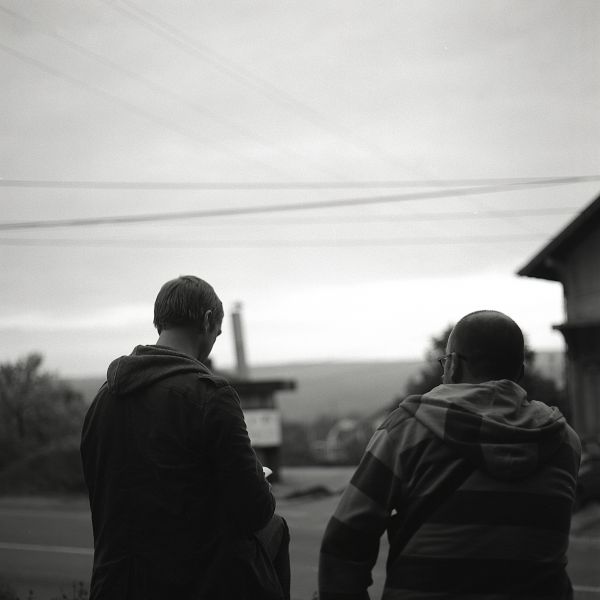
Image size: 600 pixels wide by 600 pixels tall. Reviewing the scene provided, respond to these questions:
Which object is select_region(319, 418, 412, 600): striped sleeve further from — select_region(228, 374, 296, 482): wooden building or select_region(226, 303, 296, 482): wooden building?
select_region(228, 374, 296, 482): wooden building

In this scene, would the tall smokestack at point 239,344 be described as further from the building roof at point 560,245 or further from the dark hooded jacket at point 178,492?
the dark hooded jacket at point 178,492

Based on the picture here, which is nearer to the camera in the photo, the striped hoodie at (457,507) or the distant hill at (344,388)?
the striped hoodie at (457,507)

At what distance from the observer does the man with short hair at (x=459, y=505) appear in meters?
1.89

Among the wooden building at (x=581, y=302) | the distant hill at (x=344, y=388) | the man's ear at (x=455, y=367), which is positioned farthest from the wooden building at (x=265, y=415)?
the distant hill at (x=344, y=388)

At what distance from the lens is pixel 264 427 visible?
595 inches

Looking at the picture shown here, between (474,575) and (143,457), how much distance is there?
0.85 metres

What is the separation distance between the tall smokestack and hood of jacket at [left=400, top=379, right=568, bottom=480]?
17.5 meters

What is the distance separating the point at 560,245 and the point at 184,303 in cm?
1437

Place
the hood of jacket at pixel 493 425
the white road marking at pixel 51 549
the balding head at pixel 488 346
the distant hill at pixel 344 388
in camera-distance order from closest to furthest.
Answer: the hood of jacket at pixel 493 425
the balding head at pixel 488 346
the white road marking at pixel 51 549
the distant hill at pixel 344 388

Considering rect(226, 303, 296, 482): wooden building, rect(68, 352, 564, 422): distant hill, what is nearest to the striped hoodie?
rect(226, 303, 296, 482): wooden building

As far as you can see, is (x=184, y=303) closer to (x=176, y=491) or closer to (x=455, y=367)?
(x=176, y=491)

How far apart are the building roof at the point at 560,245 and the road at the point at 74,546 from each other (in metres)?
5.87

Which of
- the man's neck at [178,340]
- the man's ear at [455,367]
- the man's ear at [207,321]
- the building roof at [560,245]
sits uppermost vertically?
the building roof at [560,245]

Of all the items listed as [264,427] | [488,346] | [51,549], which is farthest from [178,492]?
[264,427]
